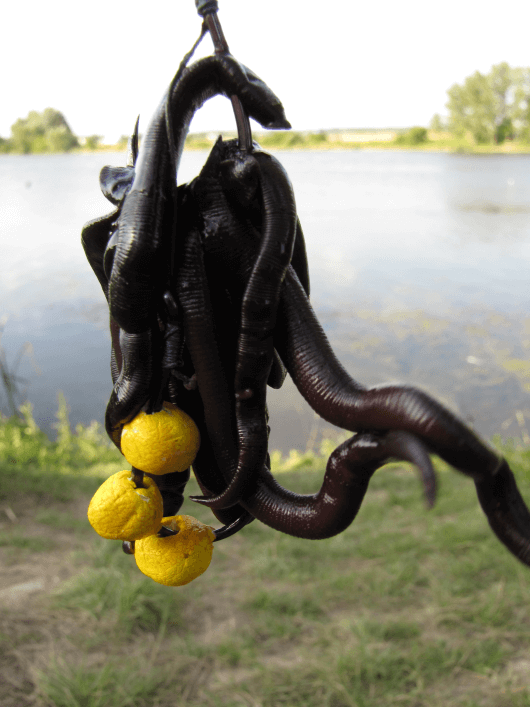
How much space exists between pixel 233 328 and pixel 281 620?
3.77m

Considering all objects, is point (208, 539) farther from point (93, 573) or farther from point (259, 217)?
point (93, 573)

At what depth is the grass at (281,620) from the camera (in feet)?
10.6

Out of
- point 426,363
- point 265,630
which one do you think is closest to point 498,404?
point 426,363

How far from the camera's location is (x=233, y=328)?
2.66 feet

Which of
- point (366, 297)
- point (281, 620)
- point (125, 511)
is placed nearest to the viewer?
point (125, 511)

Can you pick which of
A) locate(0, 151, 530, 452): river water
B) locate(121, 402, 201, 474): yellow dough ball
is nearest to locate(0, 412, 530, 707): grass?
locate(121, 402, 201, 474): yellow dough ball

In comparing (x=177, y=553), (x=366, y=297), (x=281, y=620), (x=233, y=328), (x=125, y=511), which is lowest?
(x=366, y=297)

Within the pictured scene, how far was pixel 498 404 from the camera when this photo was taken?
941cm

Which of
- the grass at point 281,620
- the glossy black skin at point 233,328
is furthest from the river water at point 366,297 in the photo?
the glossy black skin at point 233,328

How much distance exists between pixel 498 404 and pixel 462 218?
12.0 metres

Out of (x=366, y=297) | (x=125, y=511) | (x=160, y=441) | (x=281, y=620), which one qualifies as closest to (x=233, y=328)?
(x=160, y=441)

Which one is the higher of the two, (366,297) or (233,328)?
(233,328)

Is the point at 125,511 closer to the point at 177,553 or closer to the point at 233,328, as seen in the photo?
the point at 177,553

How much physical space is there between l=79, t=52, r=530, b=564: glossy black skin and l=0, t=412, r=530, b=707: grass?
6.59 ft
